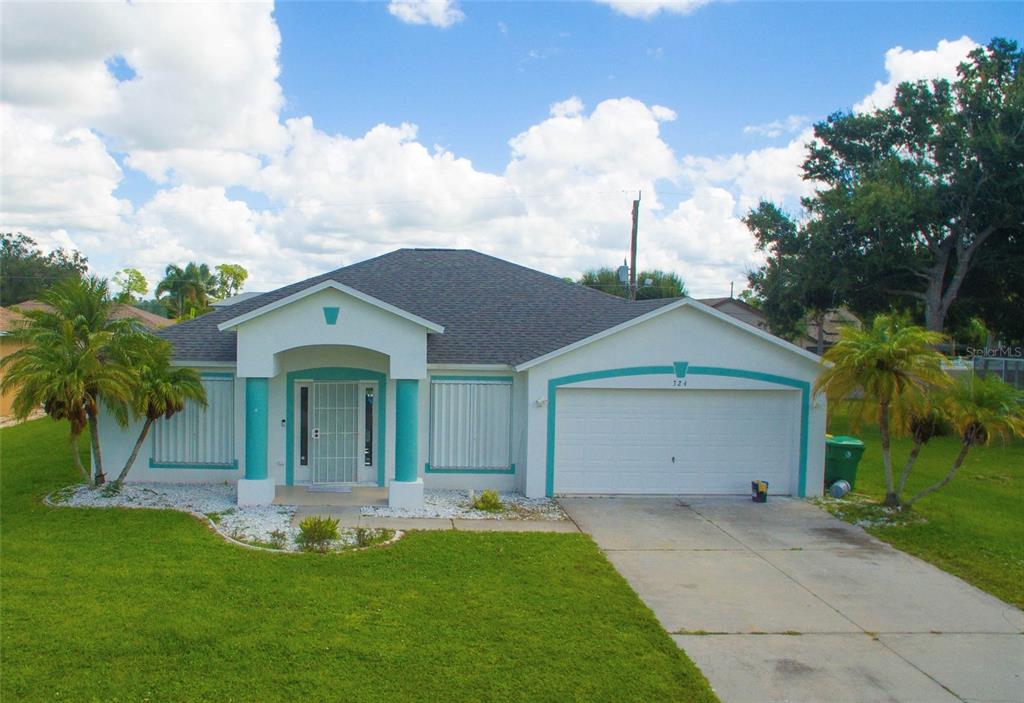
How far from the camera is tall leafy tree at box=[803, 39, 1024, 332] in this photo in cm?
2678

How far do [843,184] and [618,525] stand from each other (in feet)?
77.9

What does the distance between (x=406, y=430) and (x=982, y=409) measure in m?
9.73

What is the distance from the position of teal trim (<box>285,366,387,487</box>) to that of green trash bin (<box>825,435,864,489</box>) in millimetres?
9043

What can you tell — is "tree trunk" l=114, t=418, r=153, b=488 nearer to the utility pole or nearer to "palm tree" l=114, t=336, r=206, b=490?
"palm tree" l=114, t=336, r=206, b=490

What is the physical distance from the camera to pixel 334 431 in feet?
51.1

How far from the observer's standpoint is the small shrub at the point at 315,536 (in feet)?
35.7

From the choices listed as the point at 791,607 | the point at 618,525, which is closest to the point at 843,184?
the point at 618,525

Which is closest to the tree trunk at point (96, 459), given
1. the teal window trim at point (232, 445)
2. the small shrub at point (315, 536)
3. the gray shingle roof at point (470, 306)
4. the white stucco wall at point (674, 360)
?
the teal window trim at point (232, 445)

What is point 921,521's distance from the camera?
13695mm

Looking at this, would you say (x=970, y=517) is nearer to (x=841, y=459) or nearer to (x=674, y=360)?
(x=841, y=459)

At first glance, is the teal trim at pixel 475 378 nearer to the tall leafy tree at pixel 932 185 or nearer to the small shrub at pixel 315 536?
the small shrub at pixel 315 536

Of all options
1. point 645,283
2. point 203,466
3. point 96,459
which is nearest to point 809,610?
point 203,466

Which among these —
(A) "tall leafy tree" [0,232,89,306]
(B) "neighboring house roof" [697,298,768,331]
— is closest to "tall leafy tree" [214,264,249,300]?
(A) "tall leafy tree" [0,232,89,306]

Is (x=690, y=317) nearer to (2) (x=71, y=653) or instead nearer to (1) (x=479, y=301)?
(1) (x=479, y=301)
